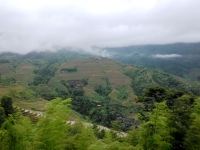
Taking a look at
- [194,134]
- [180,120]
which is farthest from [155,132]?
[180,120]

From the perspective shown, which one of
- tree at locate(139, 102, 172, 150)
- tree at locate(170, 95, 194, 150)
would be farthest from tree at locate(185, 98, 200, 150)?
tree at locate(139, 102, 172, 150)

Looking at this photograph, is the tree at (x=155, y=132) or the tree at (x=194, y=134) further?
the tree at (x=194, y=134)

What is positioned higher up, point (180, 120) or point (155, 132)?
point (155, 132)

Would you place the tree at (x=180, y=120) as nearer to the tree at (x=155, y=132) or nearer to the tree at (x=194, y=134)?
the tree at (x=194, y=134)

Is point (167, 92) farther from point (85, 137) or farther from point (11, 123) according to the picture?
point (11, 123)

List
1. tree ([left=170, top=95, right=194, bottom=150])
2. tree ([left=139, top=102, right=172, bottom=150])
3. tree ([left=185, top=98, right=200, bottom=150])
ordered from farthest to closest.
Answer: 1. tree ([left=170, top=95, right=194, bottom=150])
2. tree ([left=185, top=98, right=200, bottom=150])
3. tree ([left=139, top=102, right=172, bottom=150])

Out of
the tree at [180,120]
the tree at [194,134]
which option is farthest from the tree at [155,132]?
the tree at [180,120]

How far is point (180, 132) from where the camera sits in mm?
65562

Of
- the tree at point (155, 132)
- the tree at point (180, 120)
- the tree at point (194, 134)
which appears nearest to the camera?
the tree at point (155, 132)

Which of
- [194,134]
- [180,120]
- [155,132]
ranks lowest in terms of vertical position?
[194,134]

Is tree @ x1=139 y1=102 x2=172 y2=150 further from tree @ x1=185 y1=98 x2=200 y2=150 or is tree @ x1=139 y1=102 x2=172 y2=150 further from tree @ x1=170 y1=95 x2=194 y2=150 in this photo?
tree @ x1=170 y1=95 x2=194 y2=150

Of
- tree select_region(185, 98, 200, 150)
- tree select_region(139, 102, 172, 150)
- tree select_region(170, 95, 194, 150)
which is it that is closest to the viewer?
tree select_region(139, 102, 172, 150)

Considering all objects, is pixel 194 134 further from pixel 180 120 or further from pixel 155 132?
pixel 180 120

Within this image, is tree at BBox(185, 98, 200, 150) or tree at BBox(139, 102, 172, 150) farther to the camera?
tree at BBox(185, 98, 200, 150)
